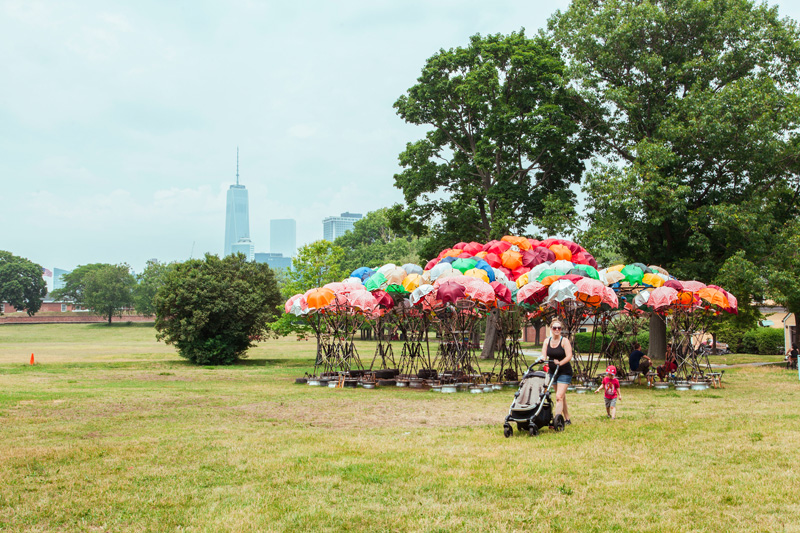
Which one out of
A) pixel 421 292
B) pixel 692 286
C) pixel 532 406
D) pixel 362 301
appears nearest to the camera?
pixel 532 406

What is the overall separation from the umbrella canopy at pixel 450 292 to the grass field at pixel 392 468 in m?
4.00

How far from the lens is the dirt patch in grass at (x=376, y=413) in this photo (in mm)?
13070

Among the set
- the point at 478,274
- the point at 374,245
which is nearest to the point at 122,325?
the point at 374,245

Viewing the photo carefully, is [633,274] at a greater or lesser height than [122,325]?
greater

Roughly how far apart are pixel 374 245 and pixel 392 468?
78.7 m

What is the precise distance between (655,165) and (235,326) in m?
23.9

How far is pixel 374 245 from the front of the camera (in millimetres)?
86875

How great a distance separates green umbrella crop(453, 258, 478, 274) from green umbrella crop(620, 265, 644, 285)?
18.6 ft

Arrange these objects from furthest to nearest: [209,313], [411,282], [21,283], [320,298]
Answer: [21,283], [209,313], [411,282], [320,298]

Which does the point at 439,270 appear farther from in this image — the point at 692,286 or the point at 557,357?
the point at 557,357

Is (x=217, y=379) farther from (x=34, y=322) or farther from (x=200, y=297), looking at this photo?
(x=34, y=322)

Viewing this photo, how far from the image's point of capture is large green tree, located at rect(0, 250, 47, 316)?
10794 centimetres

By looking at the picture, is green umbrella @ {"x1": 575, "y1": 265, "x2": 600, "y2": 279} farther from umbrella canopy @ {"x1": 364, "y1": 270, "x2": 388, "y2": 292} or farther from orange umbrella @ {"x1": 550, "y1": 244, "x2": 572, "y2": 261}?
A: umbrella canopy @ {"x1": 364, "y1": 270, "x2": 388, "y2": 292}

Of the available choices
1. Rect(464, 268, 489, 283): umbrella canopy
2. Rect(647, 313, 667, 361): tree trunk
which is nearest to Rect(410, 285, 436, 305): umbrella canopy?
Rect(464, 268, 489, 283): umbrella canopy
